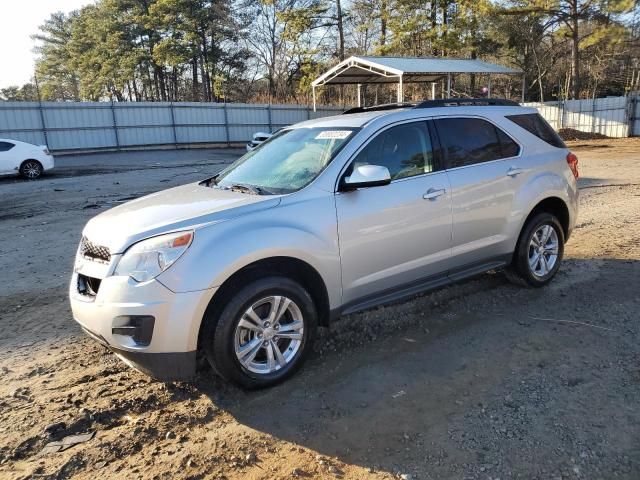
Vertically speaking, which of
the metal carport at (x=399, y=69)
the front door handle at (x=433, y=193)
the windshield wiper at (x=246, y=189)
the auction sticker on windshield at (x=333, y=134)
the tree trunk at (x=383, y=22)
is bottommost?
the front door handle at (x=433, y=193)

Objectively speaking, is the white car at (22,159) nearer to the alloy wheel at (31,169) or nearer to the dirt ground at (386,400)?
the alloy wheel at (31,169)

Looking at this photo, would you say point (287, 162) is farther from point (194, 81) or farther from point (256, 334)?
point (194, 81)

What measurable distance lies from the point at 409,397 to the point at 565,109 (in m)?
29.8

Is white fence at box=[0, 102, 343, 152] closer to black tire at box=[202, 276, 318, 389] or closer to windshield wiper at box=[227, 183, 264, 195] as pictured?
windshield wiper at box=[227, 183, 264, 195]

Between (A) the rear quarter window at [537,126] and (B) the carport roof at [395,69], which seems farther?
(B) the carport roof at [395,69]

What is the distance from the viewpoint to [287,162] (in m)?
4.28

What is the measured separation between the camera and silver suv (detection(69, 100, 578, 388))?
318 centimetres

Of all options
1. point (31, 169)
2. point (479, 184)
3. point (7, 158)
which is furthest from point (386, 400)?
point (31, 169)

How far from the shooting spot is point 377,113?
4.44 metres

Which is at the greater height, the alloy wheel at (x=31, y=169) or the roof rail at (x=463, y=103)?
the roof rail at (x=463, y=103)

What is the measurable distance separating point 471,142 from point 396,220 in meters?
1.28

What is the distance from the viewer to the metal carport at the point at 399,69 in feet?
74.0

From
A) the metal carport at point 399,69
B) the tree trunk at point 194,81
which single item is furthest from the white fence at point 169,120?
the tree trunk at point 194,81

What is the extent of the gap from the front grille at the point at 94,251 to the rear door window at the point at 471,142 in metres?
2.86
